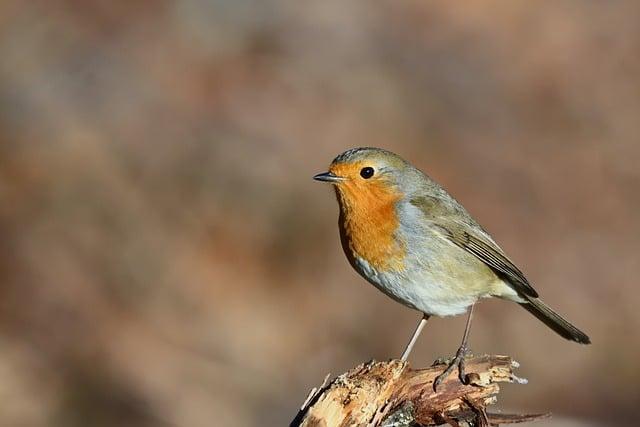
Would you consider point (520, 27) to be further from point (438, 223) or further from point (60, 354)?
point (438, 223)

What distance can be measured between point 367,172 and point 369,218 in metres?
0.29

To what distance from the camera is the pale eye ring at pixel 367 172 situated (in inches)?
252

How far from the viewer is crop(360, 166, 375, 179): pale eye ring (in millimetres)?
6410

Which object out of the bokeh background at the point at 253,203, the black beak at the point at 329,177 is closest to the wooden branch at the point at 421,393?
the black beak at the point at 329,177

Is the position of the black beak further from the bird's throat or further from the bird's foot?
the bird's foot

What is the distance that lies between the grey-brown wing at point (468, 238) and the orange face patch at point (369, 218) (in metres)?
0.22

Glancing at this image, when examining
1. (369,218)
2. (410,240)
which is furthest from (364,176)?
(410,240)

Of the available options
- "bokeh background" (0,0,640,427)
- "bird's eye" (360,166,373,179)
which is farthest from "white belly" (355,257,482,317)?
"bokeh background" (0,0,640,427)

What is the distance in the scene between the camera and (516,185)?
13.5 metres

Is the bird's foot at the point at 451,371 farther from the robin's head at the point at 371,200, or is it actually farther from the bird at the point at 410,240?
the robin's head at the point at 371,200

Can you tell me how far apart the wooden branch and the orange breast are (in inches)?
31.8

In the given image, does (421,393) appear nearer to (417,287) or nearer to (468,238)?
(417,287)

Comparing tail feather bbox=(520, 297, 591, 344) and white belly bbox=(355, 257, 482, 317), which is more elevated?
tail feather bbox=(520, 297, 591, 344)

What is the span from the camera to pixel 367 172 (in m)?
6.43
